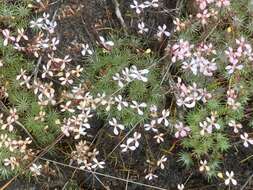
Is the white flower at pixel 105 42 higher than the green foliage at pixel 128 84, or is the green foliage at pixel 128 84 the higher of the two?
the white flower at pixel 105 42

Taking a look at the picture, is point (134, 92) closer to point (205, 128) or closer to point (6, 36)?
point (205, 128)

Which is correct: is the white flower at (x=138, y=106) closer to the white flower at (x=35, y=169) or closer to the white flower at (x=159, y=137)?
the white flower at (x=159, y=137)

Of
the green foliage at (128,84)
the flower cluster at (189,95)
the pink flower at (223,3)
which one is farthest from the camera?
the green foliage at (128,84)

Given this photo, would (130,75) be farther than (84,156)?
No

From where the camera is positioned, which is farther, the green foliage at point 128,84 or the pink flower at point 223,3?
the green foliage at point 128,84

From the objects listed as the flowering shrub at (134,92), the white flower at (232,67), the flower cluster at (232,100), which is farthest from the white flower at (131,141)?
the white flower at (232,67)

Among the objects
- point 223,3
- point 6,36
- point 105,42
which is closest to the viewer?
point 223,3

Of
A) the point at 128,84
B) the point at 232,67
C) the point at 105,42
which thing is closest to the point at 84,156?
the point at 128,84

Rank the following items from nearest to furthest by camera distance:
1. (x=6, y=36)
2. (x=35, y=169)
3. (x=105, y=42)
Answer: (x=35, y=169), (x=6, y=36), (x=105, y=42)

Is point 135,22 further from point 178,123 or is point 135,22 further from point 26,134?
point 26,134
